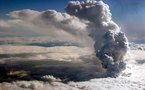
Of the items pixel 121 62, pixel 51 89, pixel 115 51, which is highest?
pixel 115 51

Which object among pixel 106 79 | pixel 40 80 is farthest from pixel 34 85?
pixel 106 79

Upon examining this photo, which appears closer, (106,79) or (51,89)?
(51,89)

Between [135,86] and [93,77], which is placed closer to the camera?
Result: [135,86]

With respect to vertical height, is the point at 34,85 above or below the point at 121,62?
below

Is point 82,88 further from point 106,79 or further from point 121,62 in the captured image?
point 121,62

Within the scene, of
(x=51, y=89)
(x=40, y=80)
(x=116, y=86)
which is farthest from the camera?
(x=40, y=80)

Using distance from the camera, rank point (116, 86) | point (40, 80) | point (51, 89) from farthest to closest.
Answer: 1. point (40, 80)
2. point (116, 86)
3. point (51, 89)

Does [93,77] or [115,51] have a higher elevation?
[115,51]

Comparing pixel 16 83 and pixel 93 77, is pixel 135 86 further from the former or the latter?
pixel 16 83

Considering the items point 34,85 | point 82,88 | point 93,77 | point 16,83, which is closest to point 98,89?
point 82,88
